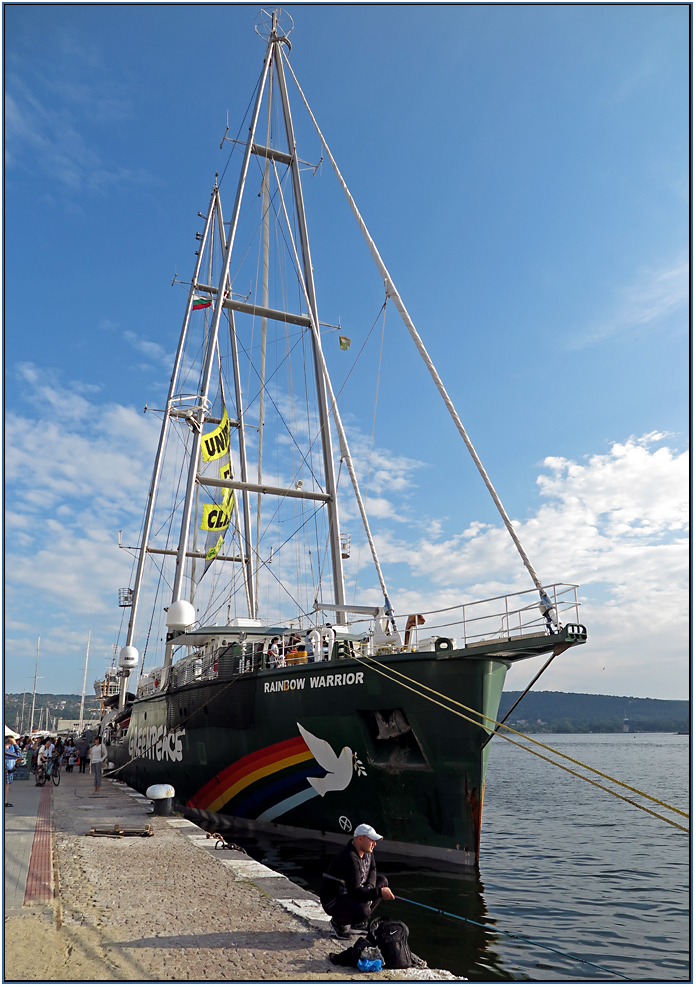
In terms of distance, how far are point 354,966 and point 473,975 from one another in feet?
6.86

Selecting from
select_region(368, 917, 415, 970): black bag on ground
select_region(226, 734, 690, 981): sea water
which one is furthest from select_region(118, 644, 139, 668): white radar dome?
select_region(368, 917, 415, 970): black bag on ground

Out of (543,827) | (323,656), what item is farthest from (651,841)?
(323,656)

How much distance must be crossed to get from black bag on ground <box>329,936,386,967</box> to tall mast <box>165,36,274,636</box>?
1648 cm

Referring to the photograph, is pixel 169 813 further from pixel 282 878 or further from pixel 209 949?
pixel 209 949

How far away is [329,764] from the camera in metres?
13.4

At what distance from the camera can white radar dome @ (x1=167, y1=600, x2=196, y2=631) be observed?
2073 centimetres

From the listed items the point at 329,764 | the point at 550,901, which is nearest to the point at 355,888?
the point at 550,901

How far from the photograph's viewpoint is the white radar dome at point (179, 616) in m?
20.7

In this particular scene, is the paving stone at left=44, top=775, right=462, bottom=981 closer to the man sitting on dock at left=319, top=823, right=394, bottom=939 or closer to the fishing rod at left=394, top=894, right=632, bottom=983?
the man sitting on dock at left=319, top=823, right=394, bottom=939

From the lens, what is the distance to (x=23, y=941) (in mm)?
6219

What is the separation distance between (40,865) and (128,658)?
27.2m

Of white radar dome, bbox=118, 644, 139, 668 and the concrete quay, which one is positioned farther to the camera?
white radar dome, bbox=118, 644, 139, 668

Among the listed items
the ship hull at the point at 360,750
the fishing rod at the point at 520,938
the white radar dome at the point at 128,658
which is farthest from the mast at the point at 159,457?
the fishing rod at the point at 520,938

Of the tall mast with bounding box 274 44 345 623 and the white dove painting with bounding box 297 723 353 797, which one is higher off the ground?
the tall mast with bounding box 274 44 345 623
